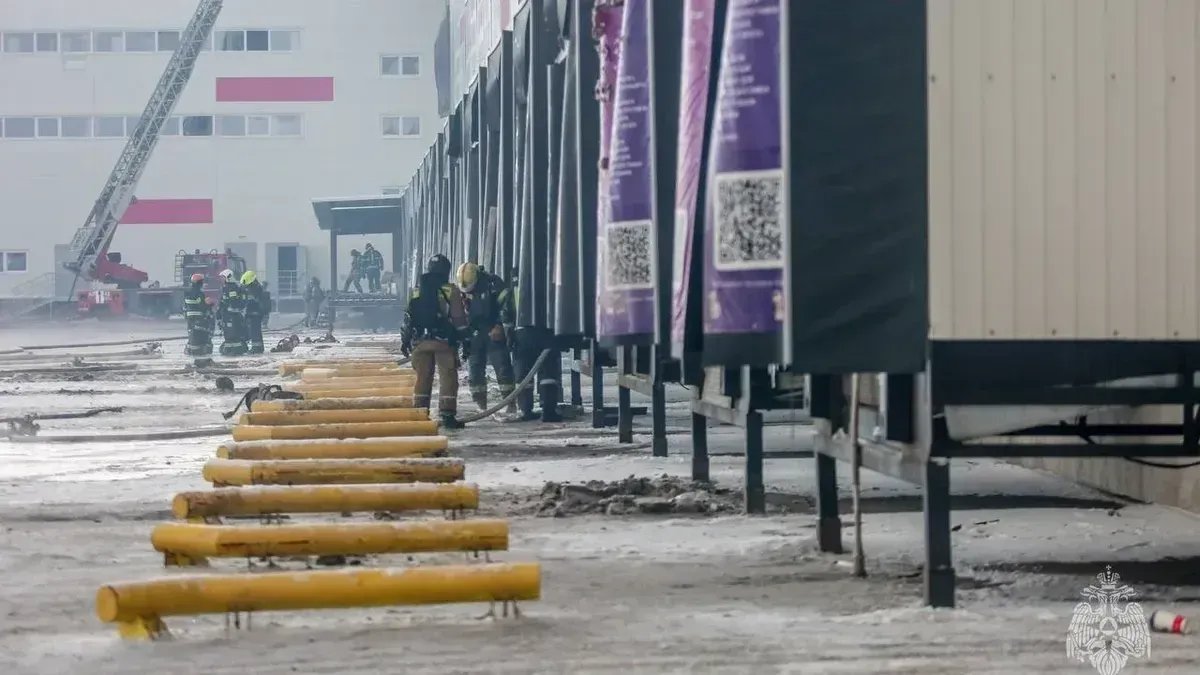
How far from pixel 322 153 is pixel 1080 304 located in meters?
53.0

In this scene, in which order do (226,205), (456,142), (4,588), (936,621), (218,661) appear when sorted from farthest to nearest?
1. (226,205)
2. (456,142)
3. (4,588)
4. (936,621)
5. (218,661)

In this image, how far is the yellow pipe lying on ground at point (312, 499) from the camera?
802 centimetres

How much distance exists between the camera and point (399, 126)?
5769 cm

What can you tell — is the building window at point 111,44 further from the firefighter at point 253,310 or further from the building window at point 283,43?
the firefighter at point 253,310

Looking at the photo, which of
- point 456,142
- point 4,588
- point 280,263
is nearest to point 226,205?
point 280,263

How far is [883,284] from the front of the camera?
19.6 ft

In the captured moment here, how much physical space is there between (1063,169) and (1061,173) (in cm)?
2

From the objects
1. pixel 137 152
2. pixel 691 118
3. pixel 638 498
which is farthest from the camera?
pixel 137 152

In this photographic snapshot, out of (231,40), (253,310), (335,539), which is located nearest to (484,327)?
(335,539)

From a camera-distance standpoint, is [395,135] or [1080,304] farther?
[395,135]

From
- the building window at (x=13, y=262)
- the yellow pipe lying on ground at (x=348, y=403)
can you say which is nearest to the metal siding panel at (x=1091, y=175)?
the yellow pipe lying on ground at (x=348, y=403)

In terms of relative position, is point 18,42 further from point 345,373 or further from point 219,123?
point 345,373

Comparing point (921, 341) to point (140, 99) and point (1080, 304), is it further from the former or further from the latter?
point (140, 99)

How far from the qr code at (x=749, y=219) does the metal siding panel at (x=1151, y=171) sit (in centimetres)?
129
